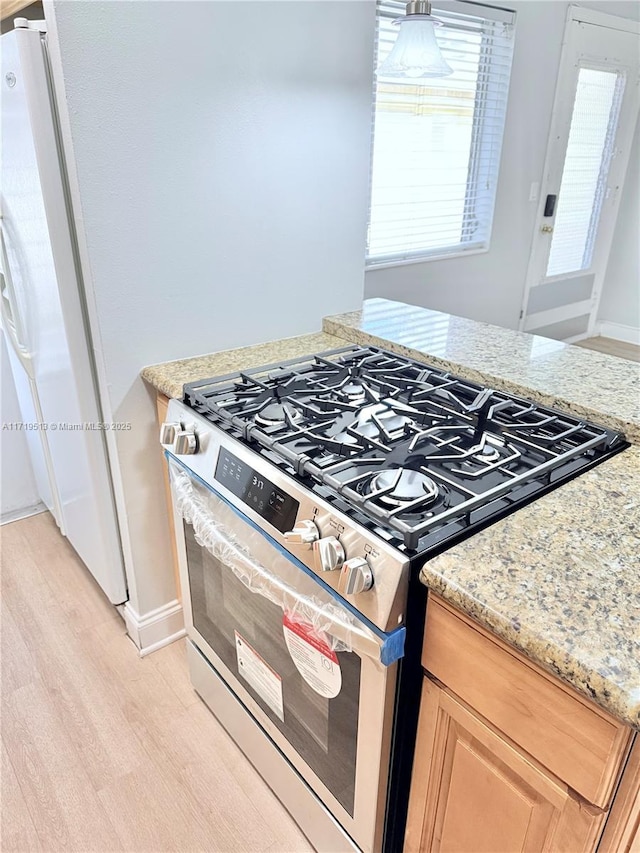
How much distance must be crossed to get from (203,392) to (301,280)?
59 cm

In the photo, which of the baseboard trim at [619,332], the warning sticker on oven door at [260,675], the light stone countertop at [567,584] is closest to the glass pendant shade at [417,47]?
the light stone countertop at [567,584]

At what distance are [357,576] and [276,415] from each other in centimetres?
51

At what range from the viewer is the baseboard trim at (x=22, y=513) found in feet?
8.30

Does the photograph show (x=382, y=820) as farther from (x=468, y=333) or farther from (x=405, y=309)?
(x=405, y=309)

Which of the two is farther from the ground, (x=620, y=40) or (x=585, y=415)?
(x=620, y=40)

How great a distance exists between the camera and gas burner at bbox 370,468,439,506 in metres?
0.96

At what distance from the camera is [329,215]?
1.80m

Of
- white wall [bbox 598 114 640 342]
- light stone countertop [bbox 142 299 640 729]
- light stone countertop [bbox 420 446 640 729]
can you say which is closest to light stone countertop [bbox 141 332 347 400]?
light stone countertop [bbox 142 299 640 729]

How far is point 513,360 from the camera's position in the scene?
1.56 metres

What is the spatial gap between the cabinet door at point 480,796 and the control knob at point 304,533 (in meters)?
0.30

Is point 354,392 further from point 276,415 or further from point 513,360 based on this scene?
point 513,360

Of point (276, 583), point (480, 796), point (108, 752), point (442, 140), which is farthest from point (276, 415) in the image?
point (442, 140)

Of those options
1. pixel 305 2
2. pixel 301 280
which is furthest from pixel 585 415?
pixel 305 2

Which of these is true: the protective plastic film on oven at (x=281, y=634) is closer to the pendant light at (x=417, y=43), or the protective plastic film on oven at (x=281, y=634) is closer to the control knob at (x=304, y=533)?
the control knob at (x=304, y=533)
